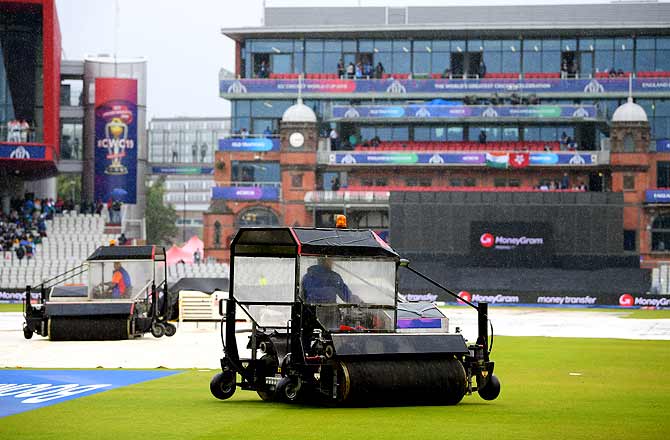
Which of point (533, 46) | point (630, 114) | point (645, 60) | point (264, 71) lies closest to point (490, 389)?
point (630, 114)

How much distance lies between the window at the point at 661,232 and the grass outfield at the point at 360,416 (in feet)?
239

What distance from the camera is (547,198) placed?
249ft

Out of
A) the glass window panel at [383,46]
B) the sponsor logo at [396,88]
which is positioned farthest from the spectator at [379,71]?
the sponsor logo at [396,88]

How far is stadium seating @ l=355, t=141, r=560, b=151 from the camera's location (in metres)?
95.9

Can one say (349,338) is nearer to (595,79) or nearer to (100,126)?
(100,126)

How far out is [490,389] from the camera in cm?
1656

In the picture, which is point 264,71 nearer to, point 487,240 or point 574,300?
point 487,240

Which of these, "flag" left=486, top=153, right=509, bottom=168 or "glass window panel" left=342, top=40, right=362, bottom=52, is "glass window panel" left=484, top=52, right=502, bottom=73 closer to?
"flag" left=486, top=153, right=509, bottom=168

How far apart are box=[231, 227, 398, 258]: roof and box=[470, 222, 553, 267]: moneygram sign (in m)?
58.3

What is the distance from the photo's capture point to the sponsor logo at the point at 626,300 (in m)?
67.1

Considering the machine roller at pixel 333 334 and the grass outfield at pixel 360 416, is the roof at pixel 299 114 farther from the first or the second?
the machine roller at pixel 333 334

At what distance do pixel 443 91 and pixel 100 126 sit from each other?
1077 inches

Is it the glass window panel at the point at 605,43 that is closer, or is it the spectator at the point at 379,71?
the glass window panel at the point at 605,43

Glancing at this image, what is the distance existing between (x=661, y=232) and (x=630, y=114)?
905 cm
